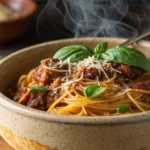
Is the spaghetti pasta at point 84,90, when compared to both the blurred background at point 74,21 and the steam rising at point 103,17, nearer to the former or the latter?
the blurred background at point 74,21

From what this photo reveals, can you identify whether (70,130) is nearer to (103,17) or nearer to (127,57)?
(127,57)

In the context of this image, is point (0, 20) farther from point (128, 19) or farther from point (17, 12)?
point (128, 19)

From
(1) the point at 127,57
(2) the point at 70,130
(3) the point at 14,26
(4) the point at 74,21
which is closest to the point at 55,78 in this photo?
(1) the point at 127,57

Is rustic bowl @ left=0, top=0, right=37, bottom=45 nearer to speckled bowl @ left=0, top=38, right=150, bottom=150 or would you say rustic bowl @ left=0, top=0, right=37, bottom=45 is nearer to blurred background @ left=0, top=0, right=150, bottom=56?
blurred background @ left=0, top=0, right=150, bottom=56

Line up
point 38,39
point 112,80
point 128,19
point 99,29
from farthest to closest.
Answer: point 38,39 < point 128,19 < point 99,29 < point 112,80

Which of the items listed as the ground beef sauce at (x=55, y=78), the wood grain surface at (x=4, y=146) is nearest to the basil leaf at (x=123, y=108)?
the ground beef sauce at (x=55, y=78)

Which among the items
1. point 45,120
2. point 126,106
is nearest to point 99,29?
point 126,106
